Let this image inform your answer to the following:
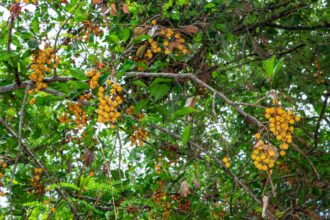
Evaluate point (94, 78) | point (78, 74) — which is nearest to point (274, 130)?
point (94, 78)

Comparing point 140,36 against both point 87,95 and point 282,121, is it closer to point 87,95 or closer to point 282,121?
point 87,95

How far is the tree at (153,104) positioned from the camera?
239 cm

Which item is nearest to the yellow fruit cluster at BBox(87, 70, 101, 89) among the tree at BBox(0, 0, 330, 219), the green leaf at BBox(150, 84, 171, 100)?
the tree at BBox(0, 0, 330, 219)

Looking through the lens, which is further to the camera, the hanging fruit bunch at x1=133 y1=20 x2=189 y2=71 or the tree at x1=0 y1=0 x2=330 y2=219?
the hanging fruit bunch at x1=133 y1=20 x2=189 y2=71

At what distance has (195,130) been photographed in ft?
11.9

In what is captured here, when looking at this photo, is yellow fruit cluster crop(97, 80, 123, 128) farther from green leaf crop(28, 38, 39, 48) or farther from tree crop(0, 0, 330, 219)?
green leaf crop(28, 38, 39, 48)

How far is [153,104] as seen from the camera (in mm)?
2982

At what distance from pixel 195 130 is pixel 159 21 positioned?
0.90 meters

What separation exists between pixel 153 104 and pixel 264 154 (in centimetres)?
110

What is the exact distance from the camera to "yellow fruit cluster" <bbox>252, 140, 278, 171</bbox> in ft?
6.44

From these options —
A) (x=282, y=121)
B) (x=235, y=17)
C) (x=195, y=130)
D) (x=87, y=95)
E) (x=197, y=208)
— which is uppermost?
(x=235, y=17)

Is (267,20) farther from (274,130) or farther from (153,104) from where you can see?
(274,130)

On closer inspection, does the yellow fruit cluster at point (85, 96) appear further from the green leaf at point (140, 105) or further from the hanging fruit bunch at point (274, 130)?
the hanging fruit bunch at point (274, 130)

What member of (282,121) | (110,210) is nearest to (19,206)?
(110,210)
